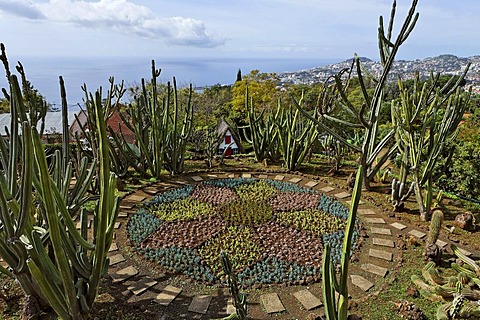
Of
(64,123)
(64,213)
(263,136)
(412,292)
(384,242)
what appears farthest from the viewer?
(263,136)

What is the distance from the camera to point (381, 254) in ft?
14.7

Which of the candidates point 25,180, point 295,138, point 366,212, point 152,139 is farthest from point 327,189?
point 25,180

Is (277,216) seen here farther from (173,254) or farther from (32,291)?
(32,291)

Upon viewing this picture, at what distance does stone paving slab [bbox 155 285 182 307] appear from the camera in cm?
351

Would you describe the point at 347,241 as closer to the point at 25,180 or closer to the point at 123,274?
the point at 25,180

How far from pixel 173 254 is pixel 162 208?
1575 mm

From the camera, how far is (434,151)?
17.1 feet

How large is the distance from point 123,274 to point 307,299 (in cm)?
222

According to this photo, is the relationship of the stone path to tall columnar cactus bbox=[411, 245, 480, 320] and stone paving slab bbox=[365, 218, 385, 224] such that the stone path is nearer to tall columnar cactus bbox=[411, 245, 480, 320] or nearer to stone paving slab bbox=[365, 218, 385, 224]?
stone paving slab bbox=[365, 218, 385, 224]

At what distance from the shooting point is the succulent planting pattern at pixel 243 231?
13.5 ft

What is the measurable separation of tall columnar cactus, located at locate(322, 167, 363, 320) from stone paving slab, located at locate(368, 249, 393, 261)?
2.43 m

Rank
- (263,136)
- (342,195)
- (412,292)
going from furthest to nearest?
(263,136) → (342,195) → (412,292)

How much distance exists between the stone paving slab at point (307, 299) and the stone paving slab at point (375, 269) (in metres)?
0.97

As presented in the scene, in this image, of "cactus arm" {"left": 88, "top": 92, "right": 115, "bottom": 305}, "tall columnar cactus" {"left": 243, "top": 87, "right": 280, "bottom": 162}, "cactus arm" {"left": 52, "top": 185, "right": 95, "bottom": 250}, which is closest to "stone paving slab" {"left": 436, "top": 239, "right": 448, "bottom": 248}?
"tall columnar cactus" {"left": 243, "top": 87, "right": 280, "bottom": 162}
